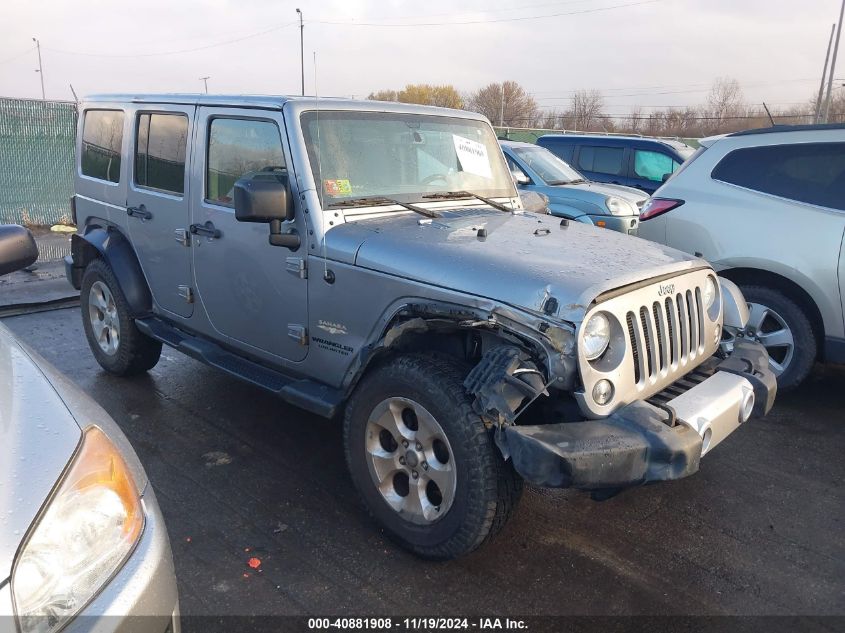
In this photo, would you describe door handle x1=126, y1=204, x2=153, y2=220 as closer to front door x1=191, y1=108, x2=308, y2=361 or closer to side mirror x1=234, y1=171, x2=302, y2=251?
front door x1=191, y1=108, x2=308, y2=361

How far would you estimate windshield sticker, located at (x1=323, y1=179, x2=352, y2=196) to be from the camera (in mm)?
3547

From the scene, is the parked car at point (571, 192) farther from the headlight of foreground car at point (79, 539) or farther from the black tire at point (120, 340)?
the headlight of foreground car at point (79, 539)

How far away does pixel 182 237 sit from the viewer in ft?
14.1

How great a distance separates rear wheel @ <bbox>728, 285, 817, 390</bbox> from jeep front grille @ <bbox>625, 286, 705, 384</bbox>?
1.71 m

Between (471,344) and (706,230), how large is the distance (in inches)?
113

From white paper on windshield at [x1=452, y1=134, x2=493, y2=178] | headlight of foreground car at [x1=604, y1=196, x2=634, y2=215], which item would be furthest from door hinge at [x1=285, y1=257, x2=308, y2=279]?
headlight of foreground car at [x1=604, y1=196, x2=634, y2=215]

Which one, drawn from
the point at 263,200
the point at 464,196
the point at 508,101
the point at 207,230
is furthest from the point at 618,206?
the point at 508,101

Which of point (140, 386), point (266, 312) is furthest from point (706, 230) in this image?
point (140, 386)

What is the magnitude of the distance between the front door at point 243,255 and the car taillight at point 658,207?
3139 mm

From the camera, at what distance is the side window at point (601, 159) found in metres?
11.4

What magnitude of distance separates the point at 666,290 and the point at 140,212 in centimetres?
347

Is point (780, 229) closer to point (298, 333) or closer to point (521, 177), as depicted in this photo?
point (298, 333)

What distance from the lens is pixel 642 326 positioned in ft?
9.61

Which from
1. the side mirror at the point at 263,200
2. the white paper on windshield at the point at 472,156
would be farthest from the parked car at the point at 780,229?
the side mirror at the point at 263,200
